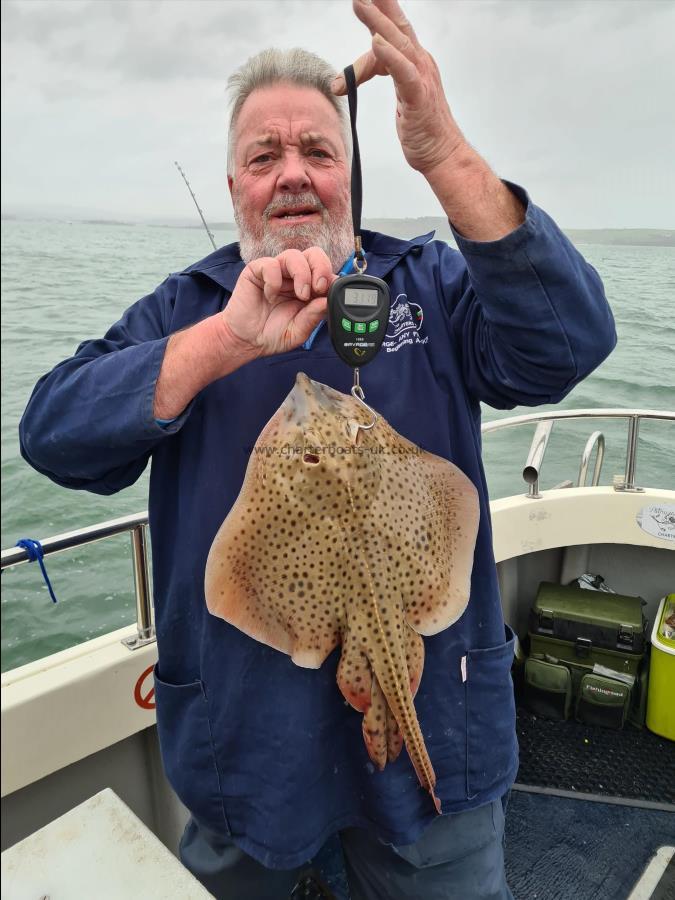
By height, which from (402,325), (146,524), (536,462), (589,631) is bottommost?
(589,631)

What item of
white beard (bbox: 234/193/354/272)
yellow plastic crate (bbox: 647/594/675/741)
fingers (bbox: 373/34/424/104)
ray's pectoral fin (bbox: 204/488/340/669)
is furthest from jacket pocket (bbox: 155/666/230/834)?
yellow plastic crate (bbox: 647/594/675/741)

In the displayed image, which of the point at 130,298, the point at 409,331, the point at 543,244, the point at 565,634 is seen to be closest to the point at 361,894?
the point at 409,331

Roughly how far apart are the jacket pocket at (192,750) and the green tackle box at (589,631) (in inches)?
99.8

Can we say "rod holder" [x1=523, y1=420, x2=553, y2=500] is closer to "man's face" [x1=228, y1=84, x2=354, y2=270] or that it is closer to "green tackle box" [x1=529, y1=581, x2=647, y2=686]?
"green tackle box" [x1=529, y1=581, x2=647, y2=686]

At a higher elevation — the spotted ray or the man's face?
the man's face

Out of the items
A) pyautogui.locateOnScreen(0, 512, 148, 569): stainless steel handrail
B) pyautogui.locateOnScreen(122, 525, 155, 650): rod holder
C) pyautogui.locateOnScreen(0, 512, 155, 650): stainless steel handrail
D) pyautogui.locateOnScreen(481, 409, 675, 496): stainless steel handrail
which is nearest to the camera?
pyautogui.locateOnScreen(0, 512, 148, 569): stainless steel handrail

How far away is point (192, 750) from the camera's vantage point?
1735 millimetres

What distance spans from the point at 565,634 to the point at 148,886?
329 centimetres

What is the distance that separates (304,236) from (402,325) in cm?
34

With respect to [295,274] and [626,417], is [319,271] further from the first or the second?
[626,417]

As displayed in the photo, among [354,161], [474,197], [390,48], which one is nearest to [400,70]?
[390,48]

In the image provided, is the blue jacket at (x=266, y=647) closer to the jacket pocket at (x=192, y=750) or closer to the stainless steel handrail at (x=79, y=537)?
the jacket pocket at (x=192, y=750)

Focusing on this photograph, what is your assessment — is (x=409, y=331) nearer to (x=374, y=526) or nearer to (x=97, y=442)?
(x=374, y=526)

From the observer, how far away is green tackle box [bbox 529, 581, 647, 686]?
12.0ft
